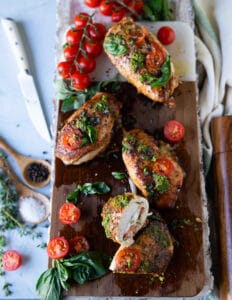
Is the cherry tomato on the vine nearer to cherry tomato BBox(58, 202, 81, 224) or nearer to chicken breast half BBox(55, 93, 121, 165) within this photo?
chicken breast half BBox(55, 93, 121, 165)

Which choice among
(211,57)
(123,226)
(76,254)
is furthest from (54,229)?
(211,57)

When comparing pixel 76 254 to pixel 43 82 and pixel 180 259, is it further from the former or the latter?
pixel 43 82

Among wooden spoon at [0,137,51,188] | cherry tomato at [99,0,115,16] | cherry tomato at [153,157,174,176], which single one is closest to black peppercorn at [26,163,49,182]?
wooden spoon at [0,137,51,188]

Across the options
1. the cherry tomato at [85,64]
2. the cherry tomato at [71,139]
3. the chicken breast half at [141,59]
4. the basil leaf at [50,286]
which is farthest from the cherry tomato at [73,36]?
the basil leaf at [50,286]

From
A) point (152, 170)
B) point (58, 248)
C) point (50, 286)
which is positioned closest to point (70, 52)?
point (152, 170)

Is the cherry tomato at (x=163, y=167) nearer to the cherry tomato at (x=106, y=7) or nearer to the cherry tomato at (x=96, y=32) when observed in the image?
the cherry tomato at (x=96, y=32)

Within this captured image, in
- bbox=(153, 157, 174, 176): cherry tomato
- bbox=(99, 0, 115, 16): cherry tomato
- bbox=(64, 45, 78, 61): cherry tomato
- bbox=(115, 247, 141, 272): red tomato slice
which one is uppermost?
bbox=(99, 0, 115, 16): cherry tomato
